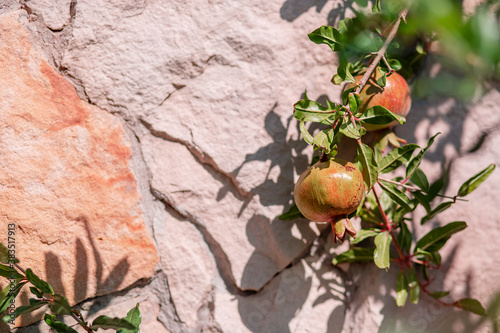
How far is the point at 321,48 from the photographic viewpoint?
154 cm

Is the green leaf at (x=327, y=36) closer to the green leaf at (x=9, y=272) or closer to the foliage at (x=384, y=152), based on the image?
the foliage at (x=384, y=152)

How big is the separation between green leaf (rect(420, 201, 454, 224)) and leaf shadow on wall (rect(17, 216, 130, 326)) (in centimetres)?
104

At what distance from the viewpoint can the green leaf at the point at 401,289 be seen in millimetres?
1442

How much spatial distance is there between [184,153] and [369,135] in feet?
2.24

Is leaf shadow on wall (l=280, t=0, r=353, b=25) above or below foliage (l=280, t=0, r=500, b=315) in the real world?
above

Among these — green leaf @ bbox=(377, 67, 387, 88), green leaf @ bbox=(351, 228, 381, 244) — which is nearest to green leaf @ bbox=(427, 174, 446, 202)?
green leaf @ bbox=(351, 228, 381, 244)

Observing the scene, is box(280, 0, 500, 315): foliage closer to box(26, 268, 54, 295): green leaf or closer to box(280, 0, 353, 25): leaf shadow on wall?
box(280, 0, 353, 25): leaf shadow on wall

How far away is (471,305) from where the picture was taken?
4.79ft

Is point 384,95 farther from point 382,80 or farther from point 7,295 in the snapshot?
point 7,295

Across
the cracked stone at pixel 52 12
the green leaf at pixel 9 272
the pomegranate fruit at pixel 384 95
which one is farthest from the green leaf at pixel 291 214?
the cracked stone at pixel 52 12

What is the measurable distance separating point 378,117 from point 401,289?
616 millimetres

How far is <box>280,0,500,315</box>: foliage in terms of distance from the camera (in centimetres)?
132

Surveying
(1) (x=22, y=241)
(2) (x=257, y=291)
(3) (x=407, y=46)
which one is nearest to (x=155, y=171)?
(1) (x=22, y=241)

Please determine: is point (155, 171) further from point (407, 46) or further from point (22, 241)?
point (407, 46)
